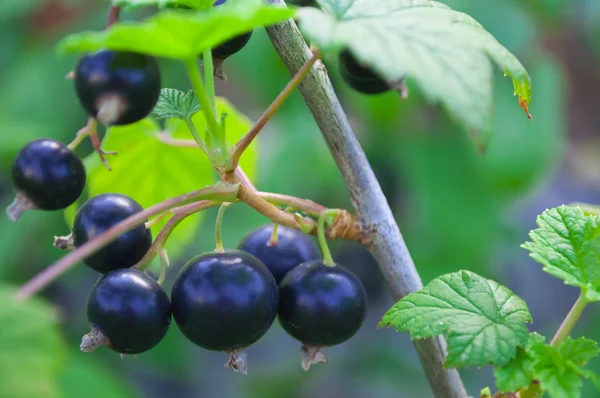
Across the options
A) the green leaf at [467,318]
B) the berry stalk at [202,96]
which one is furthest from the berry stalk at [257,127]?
the green leaf at [467,318]

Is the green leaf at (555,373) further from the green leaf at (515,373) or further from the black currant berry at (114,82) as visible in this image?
the black currant berry at (114,82)

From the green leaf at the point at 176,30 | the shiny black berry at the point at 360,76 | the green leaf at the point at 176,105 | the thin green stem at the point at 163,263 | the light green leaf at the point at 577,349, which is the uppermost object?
the green leaf at the point at 176,30

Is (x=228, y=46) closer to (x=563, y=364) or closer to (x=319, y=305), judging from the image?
(x=319, y=305)

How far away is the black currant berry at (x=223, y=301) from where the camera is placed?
65 centimetres

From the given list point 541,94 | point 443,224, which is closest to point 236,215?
point 443,224

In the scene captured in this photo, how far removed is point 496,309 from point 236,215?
4.54 ft

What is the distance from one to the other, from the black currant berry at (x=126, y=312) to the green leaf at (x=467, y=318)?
0.23m

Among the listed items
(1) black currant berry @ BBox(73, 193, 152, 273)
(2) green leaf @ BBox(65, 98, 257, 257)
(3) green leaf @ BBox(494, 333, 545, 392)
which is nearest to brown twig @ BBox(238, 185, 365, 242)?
(1) black currant berry @ BBox(73, 193, 152, 273)

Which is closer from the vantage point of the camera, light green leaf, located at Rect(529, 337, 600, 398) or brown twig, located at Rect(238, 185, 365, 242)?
light green leaf, located at Rect(529, 337, 600, 398)

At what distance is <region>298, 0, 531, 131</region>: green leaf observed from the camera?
1.65ft

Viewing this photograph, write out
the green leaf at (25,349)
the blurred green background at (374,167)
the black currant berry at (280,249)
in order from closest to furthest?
the green leaf at (25,349), the black currant berry at (280,249), the blurred green background at (374,167)

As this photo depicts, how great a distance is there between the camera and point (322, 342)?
0.72m

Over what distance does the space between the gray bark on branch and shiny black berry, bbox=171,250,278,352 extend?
0.55ft

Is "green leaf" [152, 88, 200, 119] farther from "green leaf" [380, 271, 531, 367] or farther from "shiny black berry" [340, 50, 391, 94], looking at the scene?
"green leaf" [380, 271, 531, 367]
